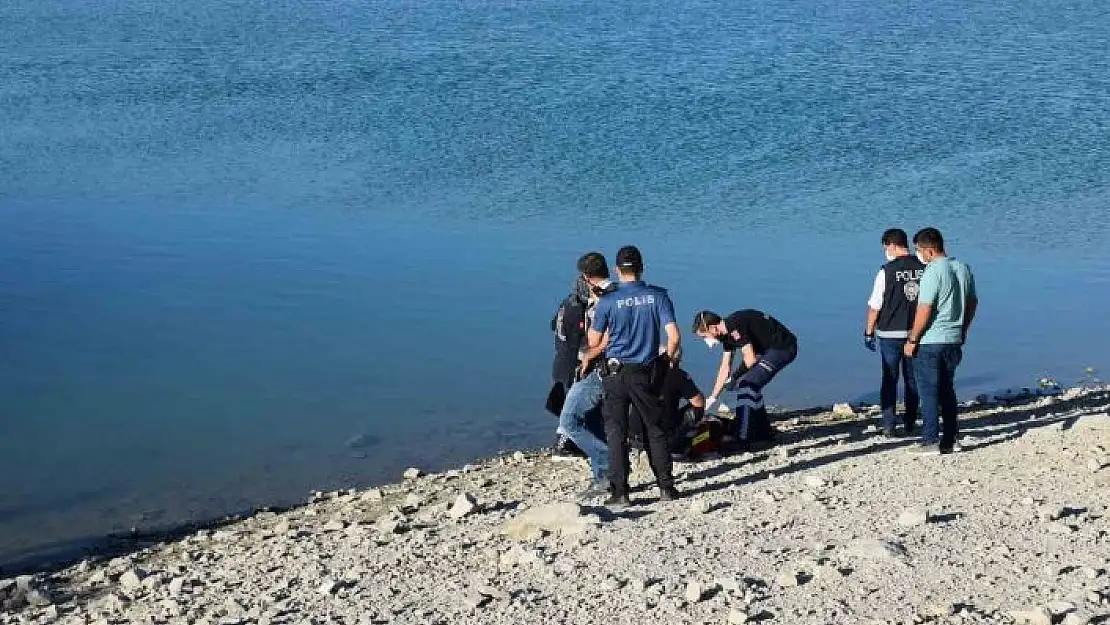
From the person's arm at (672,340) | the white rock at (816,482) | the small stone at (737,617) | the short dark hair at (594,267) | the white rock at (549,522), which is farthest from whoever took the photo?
the white rock at (816,482)

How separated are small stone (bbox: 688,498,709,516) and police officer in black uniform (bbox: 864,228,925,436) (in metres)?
2.31

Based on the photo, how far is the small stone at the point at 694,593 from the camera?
7688 millimetres

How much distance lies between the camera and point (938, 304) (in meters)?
10.6

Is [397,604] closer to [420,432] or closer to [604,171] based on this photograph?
[420,432]

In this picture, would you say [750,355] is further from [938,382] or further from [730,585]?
[730,585]

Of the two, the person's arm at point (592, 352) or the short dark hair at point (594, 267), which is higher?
the short dark hair at point (594, 267)

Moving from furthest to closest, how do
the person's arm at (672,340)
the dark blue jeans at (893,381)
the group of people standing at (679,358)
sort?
1. the dark blue jeans at (893,381)
2. the group of people standing at (679,358)
3. the person's arm at (672,340)

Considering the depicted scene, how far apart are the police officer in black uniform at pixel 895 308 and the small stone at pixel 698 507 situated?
231 centimetres

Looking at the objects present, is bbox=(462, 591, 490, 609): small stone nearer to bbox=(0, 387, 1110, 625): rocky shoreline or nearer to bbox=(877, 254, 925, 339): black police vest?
bbox=(0, 387, 1110, 625): rocky shoreline

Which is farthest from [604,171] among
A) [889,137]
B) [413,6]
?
[413,6]

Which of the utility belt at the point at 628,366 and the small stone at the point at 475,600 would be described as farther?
A: the utility belt at the point at 628,366

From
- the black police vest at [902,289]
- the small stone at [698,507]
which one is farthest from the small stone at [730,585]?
the black police vest at [902,289]

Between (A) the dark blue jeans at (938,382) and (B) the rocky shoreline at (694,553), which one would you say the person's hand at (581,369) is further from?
(A) the dark blue jeans at (938,382)

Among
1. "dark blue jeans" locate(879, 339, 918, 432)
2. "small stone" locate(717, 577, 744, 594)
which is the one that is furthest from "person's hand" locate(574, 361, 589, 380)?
"small stone" locate(717, 577, 744, 594)
